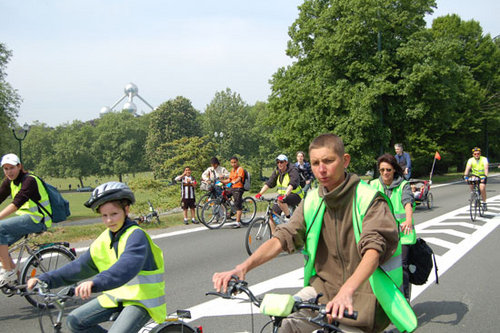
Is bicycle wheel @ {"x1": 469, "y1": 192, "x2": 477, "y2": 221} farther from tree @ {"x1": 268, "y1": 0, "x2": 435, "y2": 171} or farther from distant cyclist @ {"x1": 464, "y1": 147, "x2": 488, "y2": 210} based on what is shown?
tree @ {"x1": 268, "y1": 0, "x2": 435, "y2": 171}

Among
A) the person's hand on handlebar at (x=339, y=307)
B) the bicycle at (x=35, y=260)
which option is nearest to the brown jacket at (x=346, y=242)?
the person's hand on handlebar at (x=339, y=307)

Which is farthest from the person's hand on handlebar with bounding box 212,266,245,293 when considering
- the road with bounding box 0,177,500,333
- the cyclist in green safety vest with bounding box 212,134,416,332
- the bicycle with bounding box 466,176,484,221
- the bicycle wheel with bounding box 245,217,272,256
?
the bicycle with bounding box 466,176,484,221

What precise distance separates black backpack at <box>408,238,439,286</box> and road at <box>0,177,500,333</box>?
35.9 inches

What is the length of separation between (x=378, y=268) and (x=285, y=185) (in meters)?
7.13

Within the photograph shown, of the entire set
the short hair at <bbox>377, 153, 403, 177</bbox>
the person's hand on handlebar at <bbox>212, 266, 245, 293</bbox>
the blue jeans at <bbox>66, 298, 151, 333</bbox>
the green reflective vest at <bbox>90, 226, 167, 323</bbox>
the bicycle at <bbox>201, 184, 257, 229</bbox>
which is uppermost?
the short hair at <bbox>377, 153, 403, 177</bbox>

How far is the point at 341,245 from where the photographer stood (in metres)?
2.60

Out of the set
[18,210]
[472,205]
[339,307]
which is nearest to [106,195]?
[339,307]

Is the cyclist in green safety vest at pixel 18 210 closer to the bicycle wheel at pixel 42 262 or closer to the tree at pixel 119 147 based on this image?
the bicycle wheel at pixel 42 262

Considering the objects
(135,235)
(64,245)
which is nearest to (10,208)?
(64,245)

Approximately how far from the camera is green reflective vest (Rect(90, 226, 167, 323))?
9.96 feet

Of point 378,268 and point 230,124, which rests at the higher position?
point 230,124

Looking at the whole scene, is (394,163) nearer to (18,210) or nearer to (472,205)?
(18,210)

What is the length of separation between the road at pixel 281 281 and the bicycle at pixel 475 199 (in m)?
0.84

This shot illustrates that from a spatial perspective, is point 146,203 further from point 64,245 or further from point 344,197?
point 344,197
